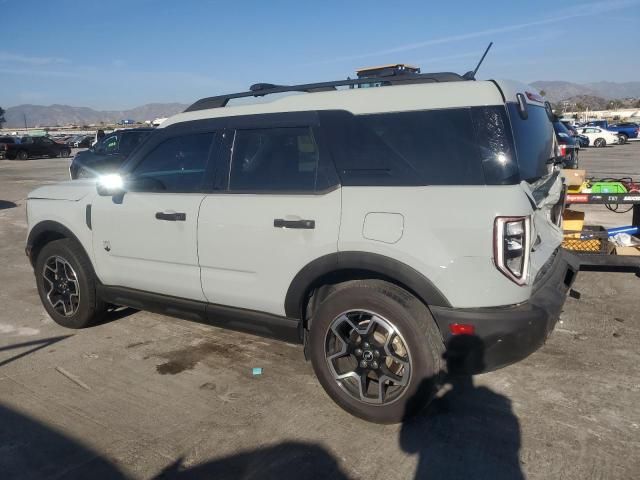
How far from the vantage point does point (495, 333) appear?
2.75 metres

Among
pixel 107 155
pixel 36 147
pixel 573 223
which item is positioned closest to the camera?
pixel 573 223

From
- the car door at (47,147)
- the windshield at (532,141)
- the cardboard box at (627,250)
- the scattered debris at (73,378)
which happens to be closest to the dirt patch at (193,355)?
the scattered debris at (73,378)

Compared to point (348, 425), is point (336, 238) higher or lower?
higher

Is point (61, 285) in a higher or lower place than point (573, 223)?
lower

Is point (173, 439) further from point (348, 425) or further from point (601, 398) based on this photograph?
point (601, 398)

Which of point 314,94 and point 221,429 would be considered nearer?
point 221,429

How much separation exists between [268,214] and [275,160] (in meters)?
0.39

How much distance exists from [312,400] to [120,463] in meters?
1.19

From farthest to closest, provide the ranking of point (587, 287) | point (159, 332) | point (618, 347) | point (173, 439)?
point (587, 287) < point (159, 332) < point (618, 347) < point (173, 439)

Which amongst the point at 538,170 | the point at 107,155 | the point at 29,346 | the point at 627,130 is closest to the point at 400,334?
the point at 538,170

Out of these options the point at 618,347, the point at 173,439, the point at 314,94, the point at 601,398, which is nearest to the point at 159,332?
the point at 173,439

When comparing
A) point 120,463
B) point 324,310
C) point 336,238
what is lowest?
point 120,463

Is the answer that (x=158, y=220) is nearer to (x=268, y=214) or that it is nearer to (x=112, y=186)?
(x=112, y=186)

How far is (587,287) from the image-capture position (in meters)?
5.54
